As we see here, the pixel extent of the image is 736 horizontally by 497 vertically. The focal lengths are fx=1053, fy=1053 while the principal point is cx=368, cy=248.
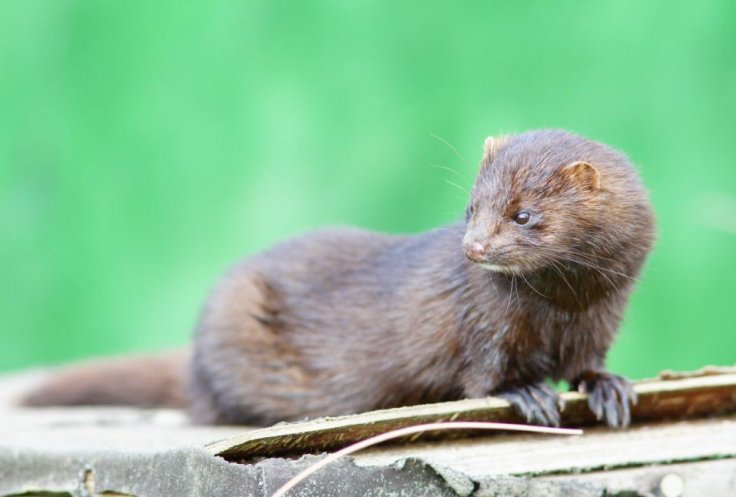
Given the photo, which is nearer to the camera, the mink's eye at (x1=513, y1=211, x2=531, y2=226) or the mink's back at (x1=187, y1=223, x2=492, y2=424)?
the mink's eye at (x1=513, y1=211, x2=531, y2=226)

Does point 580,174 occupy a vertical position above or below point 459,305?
above

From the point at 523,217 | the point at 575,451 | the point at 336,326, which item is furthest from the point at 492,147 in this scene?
the point at 575,451

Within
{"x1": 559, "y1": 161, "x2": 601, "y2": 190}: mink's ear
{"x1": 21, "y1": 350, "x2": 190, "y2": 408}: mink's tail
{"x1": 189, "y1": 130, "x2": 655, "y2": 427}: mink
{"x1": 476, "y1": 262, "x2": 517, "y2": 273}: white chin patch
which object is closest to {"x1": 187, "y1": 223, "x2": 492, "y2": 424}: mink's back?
{"x1": 189, "y1": 130, "x2": 655, "y2": 427}: mink

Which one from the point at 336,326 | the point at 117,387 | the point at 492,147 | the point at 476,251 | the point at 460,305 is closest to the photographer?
the point at 476,251

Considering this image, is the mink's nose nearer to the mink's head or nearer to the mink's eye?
the mink's head

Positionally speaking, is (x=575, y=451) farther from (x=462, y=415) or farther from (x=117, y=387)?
(x=117, y=387)

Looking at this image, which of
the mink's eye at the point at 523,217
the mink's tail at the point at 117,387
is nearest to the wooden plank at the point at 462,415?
the mink's eye at the point at 523,217
